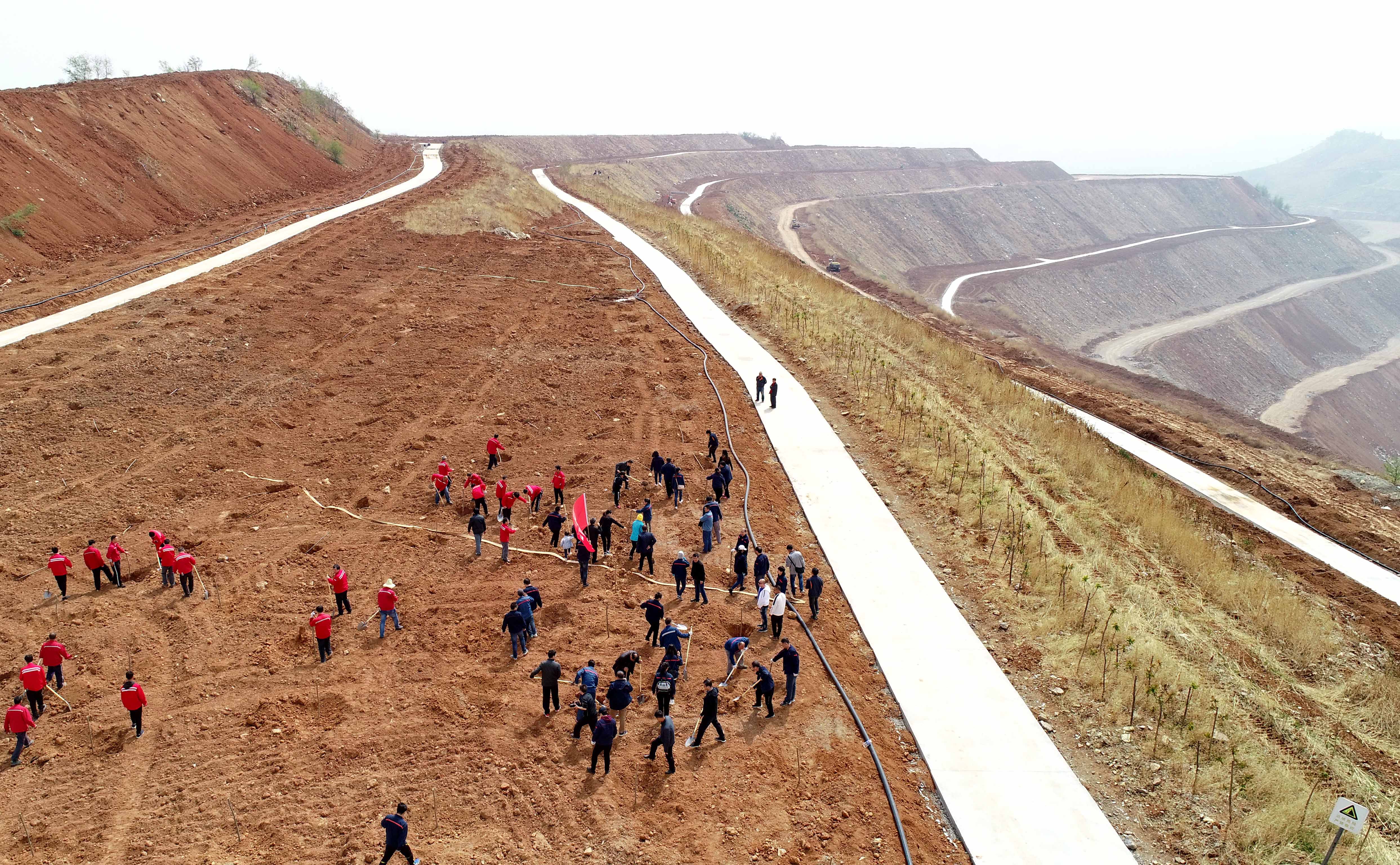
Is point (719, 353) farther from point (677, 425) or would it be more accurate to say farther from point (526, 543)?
point (526, 543)

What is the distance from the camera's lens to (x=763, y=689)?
38.2 feet

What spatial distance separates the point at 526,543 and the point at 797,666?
21.5ft

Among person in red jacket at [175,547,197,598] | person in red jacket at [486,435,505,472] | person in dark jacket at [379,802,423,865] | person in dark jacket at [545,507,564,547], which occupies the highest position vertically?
person in red jacket at [486,435,505,472]

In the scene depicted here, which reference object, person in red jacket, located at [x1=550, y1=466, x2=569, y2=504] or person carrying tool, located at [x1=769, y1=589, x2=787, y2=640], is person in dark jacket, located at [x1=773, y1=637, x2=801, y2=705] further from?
person in red jacket, located at [x1=550, y1=466, x2=569, y2=504]

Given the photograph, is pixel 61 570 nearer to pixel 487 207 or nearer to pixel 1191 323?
pixel 487 207

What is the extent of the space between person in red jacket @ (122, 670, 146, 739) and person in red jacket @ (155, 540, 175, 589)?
318cm

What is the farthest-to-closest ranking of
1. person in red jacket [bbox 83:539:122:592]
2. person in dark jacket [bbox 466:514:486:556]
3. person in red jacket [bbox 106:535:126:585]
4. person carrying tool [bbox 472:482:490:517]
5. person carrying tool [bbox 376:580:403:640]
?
person carrying tool [bbox 472:482:490:517] < person in dark jacket [bbox 466:514:486:556] < person in red jacket [bbox 106:535:126:585] < person in red jacket [bbox 83:539:122:592] < person carrying tool [bbox 376:580:403:640]

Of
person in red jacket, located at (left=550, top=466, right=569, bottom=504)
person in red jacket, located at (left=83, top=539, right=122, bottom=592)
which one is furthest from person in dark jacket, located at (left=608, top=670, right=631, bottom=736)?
person in red jacket, located at (left=83, top=539, right=122, bottom=592)

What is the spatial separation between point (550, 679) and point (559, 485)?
246 inches

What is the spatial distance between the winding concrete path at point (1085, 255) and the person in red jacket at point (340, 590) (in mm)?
45594

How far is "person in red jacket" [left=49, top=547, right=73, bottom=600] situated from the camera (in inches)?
530

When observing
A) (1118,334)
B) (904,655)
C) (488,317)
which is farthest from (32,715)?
(1118,334)

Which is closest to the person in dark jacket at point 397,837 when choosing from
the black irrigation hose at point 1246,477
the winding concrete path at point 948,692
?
the winding concrete path at point 948,692

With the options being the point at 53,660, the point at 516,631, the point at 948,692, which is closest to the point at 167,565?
the point at 53,660
